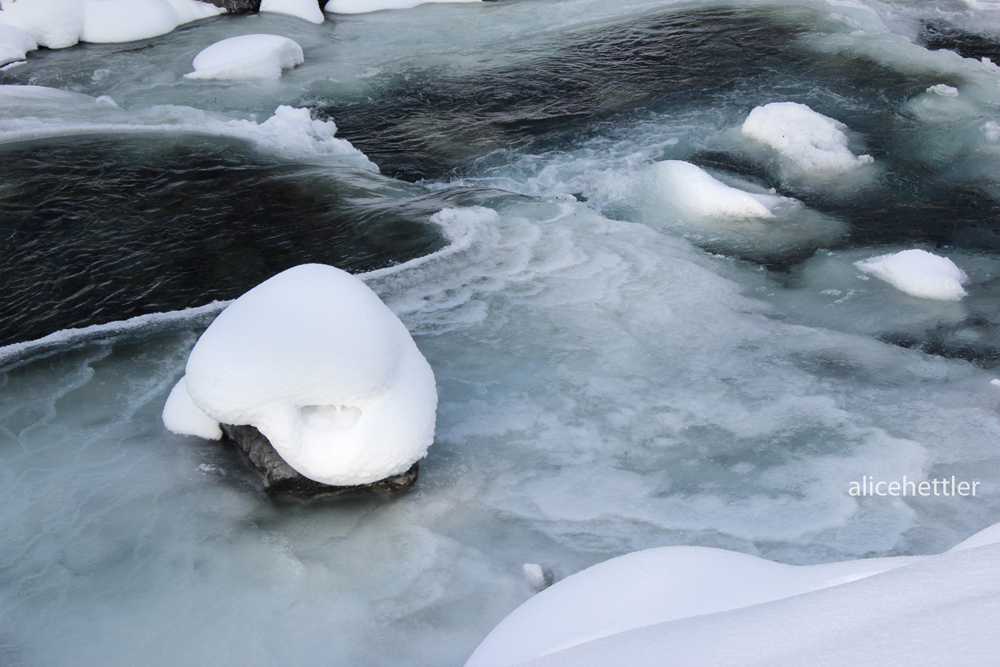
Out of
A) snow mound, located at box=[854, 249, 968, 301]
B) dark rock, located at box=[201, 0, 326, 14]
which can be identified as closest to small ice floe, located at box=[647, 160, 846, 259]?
snow mound, located at box=[854, 249, 968, 301]

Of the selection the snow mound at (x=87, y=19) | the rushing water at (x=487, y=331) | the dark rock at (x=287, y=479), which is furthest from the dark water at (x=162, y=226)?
the snow mound at (x=87, y=19)

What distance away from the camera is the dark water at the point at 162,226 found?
540 cm

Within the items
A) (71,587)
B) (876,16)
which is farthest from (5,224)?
(876,16)

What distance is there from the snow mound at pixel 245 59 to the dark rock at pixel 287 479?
265 inches

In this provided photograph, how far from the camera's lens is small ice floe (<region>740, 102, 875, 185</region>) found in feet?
23.1

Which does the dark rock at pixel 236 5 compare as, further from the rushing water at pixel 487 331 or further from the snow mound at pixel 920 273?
the snow mound at pixel 920 273

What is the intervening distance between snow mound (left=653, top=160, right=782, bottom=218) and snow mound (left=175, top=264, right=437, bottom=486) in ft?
12.1

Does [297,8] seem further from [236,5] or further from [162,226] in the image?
[162,226]

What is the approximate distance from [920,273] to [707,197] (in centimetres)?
173

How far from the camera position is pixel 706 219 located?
638 centimetres

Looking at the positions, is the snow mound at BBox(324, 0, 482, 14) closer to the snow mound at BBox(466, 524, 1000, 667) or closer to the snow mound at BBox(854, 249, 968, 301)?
the snow mound at BBox(854, 249, 968, 301)

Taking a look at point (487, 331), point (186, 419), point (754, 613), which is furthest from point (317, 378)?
point (754, 613)

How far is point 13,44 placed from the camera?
1009 centimetres

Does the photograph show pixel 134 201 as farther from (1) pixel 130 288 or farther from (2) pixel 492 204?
(2) pixel 492 204
